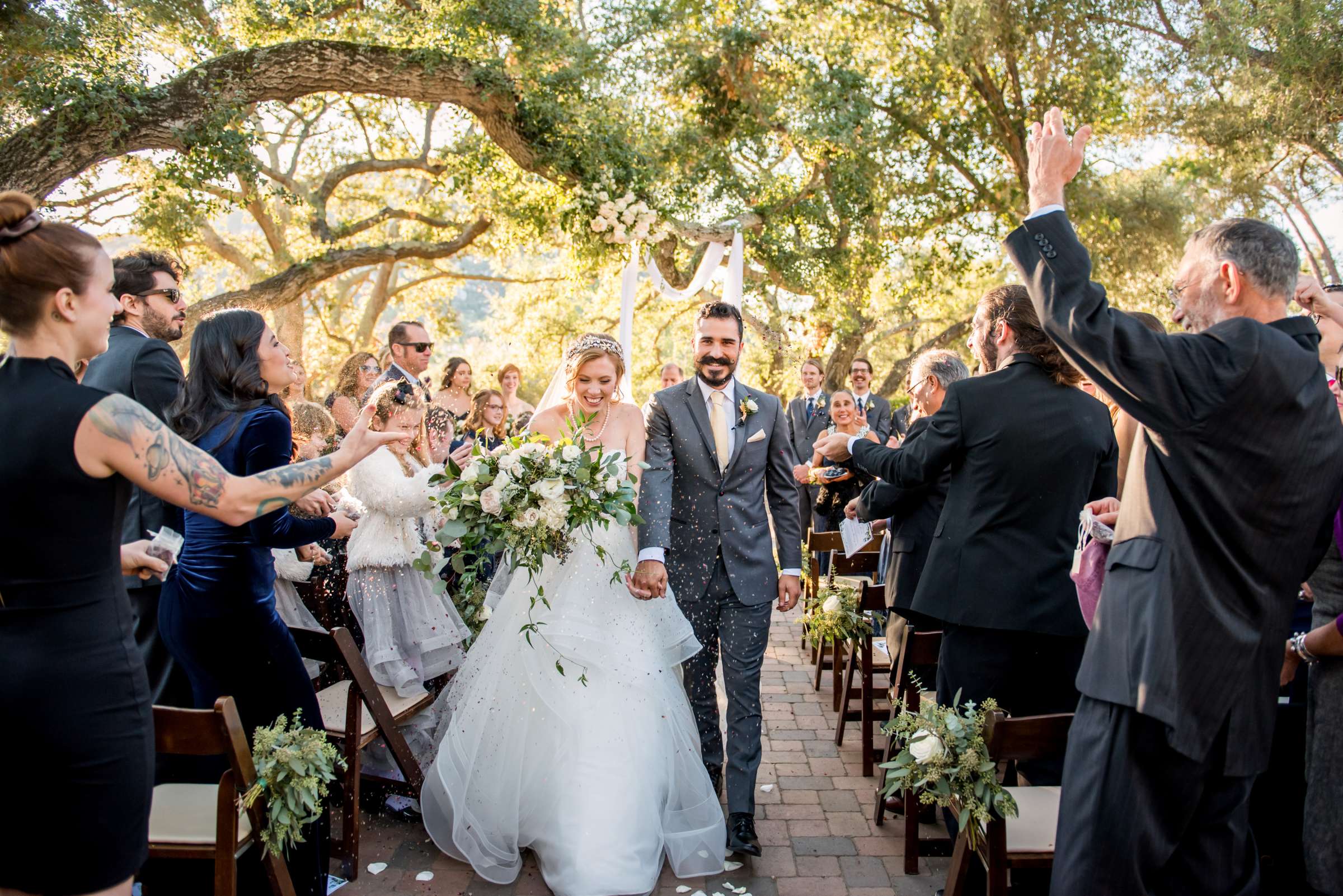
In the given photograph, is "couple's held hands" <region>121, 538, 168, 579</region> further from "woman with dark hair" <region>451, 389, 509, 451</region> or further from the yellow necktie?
"woman with dark hair" <region>451, 389, 509, 451</region>

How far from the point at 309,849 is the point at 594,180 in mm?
6590

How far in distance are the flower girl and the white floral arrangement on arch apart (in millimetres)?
4234

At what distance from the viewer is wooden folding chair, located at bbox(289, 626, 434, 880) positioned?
3658 millimetres

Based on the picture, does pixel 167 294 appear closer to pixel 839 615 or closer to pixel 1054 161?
pixel 1054 161

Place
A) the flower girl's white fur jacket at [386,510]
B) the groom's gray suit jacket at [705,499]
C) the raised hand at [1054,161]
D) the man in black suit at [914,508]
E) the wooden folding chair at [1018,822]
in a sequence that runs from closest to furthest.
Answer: the raised hand at [1054,161]
the wooden folding chair at [1018,822]
the groom's gray suit jacket at [705,499]
the man in black suit at [914,508]
the flower girl's white fur jacket at [386,510]

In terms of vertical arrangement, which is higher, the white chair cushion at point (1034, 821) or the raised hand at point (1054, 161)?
the raised hand at point (1054, 161)

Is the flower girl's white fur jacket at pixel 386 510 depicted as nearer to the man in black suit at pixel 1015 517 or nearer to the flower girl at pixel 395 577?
the flower girl at pixel 395 577

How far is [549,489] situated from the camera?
3625 millimetres

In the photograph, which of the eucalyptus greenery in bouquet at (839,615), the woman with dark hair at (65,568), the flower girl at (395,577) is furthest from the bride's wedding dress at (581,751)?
the woman with dark hair at (65,568)

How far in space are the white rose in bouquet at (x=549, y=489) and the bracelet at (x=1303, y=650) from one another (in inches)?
100

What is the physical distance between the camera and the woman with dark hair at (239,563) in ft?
10.3

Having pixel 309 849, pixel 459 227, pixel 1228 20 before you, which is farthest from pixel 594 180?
pixel 459 227

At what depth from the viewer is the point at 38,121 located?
21.1 feet

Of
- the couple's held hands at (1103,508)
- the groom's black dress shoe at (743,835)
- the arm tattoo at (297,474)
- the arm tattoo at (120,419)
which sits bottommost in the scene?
the groom's black dress shoe at (743,835)
